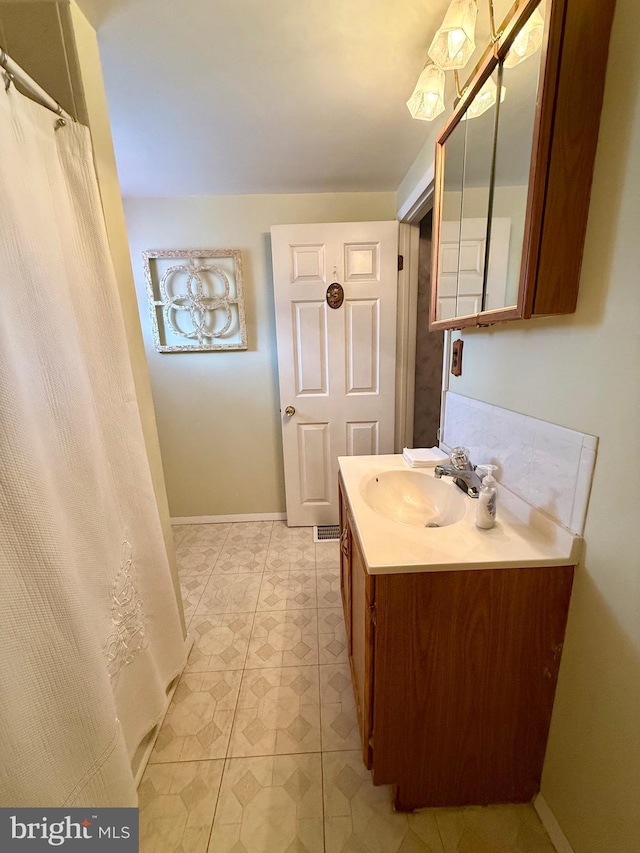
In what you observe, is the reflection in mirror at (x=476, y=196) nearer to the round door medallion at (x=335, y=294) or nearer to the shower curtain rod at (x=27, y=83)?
the round door medallion at (x=335, y=294)

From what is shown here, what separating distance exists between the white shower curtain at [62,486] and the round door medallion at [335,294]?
130 cm

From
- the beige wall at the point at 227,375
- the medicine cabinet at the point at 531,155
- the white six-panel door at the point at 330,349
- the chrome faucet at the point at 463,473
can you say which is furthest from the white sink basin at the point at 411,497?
the beige wall at the point at 227,375

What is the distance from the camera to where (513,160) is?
0.81 meters

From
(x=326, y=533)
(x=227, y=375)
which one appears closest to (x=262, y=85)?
(x=227, y=375)

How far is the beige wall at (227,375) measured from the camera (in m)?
2.05

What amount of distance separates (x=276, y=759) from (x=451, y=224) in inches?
76.4

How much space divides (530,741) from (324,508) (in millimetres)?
1577

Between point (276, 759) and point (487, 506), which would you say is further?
point (276, 759)

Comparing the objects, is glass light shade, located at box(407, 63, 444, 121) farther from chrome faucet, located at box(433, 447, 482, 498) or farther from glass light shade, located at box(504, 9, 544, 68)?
chrome faucet, located at box(433, 447, 482, 498)

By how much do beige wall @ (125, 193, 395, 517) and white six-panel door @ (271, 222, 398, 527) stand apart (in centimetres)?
22

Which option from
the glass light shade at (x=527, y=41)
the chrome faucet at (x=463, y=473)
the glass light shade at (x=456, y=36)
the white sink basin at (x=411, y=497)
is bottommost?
the white sink basin at (x=411, y=497)

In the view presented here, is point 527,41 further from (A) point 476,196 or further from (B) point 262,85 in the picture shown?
(B) point 262,85

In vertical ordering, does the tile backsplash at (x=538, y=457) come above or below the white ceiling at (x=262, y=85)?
below

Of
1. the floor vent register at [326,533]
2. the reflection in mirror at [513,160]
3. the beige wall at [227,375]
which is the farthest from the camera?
the floor vent register at [326,533]
